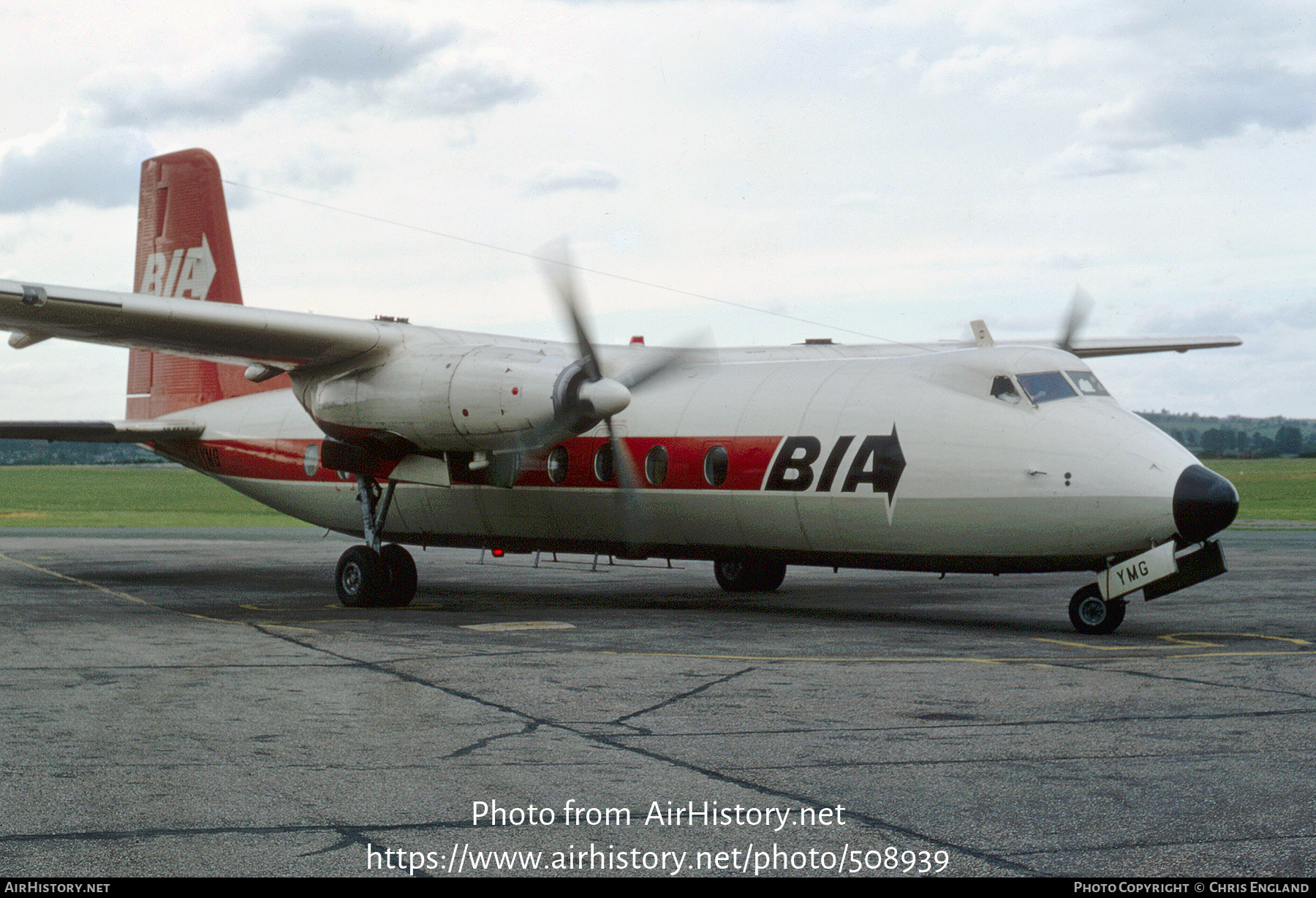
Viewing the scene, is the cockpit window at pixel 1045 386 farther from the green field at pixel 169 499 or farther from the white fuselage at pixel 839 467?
the green field at pixel 169 499

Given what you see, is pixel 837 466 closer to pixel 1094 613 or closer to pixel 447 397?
pixel 1094 613

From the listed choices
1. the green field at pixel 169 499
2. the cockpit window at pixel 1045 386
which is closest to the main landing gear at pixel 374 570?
the cockpit window at pixel 1045 386

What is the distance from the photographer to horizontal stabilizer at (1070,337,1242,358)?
23.3 meters

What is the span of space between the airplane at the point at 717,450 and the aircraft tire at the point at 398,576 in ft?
0.13

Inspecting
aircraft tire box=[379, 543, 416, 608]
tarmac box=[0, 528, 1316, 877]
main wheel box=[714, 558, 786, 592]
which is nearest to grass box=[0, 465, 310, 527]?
aircraft tire box=[379, 543, 416, 608]

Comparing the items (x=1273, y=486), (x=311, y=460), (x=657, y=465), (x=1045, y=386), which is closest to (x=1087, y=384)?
(x=1045, y=386)

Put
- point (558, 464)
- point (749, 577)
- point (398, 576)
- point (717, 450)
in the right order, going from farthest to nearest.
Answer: point (749, 577) < point (558, 464) < point (398, 576) < point (717, 450)

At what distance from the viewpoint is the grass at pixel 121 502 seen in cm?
5016

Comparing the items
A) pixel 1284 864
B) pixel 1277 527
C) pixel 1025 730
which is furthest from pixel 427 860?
pixel 1277 527

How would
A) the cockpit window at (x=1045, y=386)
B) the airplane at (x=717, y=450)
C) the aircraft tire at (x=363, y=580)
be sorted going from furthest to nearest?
the aircraft tire at (x=363, y=580)
the cockpit window at (x=1045, y=386)
the airplane at (x=717, y=450)

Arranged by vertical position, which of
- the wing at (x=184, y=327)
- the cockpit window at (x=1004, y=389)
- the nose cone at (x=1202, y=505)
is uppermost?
the wing at (x=184, y=327)

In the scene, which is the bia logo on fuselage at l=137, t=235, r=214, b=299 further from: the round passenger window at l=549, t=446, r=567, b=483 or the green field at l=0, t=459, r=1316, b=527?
the green field at l=0, t=459, r=1316, b=527

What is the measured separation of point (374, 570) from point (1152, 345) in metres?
14.8

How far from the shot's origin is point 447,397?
627 inches
